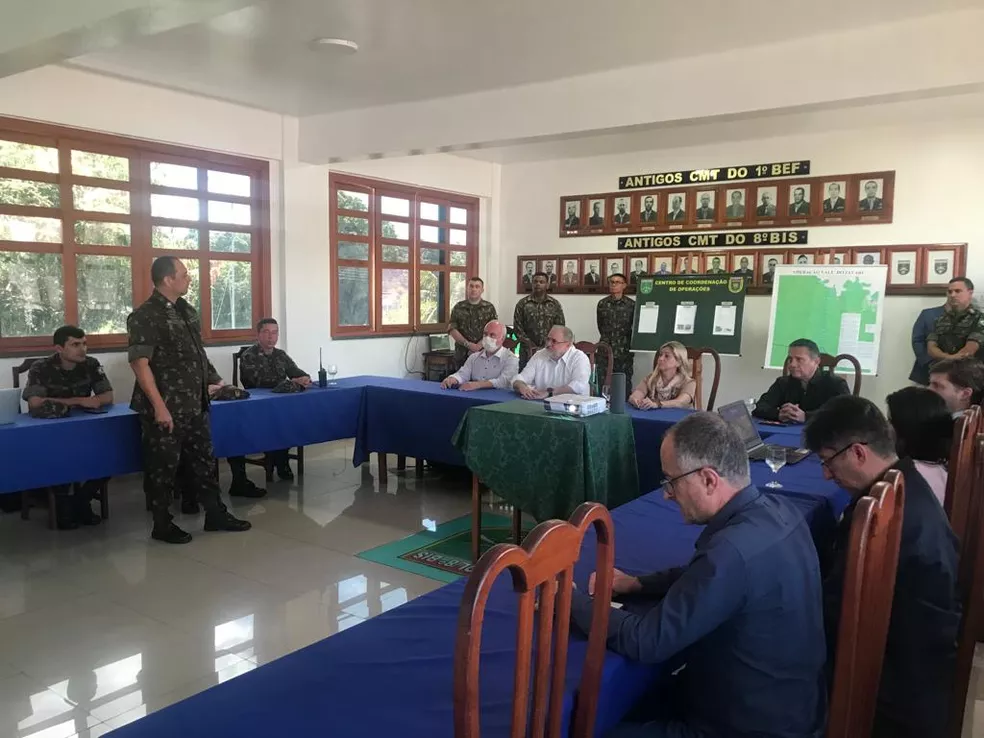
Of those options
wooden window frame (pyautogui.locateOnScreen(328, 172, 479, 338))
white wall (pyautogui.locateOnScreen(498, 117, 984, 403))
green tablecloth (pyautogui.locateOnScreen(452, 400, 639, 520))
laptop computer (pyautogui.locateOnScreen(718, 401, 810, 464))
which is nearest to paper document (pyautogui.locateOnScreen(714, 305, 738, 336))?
white wall (pyautogui.locateOnScreen(498, 117, 984, 403))

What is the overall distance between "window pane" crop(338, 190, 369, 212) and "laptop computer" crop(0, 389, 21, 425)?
152 inches

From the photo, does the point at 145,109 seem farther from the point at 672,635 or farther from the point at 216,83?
the point at 672,635

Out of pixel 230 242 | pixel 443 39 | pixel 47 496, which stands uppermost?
pixel 443 39

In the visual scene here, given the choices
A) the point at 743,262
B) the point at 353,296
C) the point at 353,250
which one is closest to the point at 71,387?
the point at 353,296

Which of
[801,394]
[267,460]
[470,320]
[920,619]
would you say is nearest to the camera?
[920,619]

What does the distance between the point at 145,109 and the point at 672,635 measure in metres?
5.60

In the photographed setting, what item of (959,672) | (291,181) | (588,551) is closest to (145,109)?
(291,181)

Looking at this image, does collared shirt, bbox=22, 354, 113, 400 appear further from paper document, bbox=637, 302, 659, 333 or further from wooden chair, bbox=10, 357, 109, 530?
paper document, bbox=637, 302, 659, 333

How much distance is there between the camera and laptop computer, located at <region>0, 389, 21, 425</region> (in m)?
3.55

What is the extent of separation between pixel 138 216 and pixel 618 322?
4405 mm

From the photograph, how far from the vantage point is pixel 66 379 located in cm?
413

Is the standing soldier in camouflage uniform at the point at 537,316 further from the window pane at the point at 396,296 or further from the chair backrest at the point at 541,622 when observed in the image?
the chair backrest at the point at 541,622

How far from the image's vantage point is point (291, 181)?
645 centimetres

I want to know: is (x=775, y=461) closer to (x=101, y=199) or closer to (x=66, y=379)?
(x=66, y=379)
